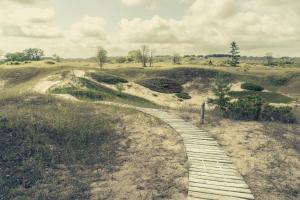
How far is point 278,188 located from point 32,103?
Answer: 18953mm

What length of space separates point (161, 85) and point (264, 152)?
39813 millimetres

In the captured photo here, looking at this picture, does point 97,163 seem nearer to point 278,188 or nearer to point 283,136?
point 278,188

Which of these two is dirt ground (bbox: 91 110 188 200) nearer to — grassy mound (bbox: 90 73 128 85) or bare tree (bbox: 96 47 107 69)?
grassy mound (bbox: 90 73 128 85)

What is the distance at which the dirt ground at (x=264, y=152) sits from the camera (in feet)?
39.4

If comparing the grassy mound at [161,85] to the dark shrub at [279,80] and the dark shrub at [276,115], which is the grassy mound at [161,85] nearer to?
the dark shrub at [279,80]

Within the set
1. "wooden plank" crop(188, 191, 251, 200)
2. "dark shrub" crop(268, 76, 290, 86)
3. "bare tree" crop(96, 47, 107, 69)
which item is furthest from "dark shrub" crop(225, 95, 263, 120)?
"bare tree" crop(96, 47, 107, 69)

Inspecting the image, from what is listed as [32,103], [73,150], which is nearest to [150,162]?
[73,150]

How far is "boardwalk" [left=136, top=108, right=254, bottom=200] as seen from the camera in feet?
35.9

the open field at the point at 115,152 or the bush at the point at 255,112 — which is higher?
the bush at the point at 255,112

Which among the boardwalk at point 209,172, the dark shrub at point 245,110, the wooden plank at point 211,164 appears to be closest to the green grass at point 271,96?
the dark shrub at point 245,110

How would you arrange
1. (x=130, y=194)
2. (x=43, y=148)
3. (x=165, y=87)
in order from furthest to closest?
(x=165, y=87), (x=43, y=148), (x=130, y=194)

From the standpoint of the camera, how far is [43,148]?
15.3 m

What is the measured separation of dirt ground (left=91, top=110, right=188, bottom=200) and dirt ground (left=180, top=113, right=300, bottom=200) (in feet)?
8.92

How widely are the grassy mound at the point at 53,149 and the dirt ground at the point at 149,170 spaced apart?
28.8 inches
